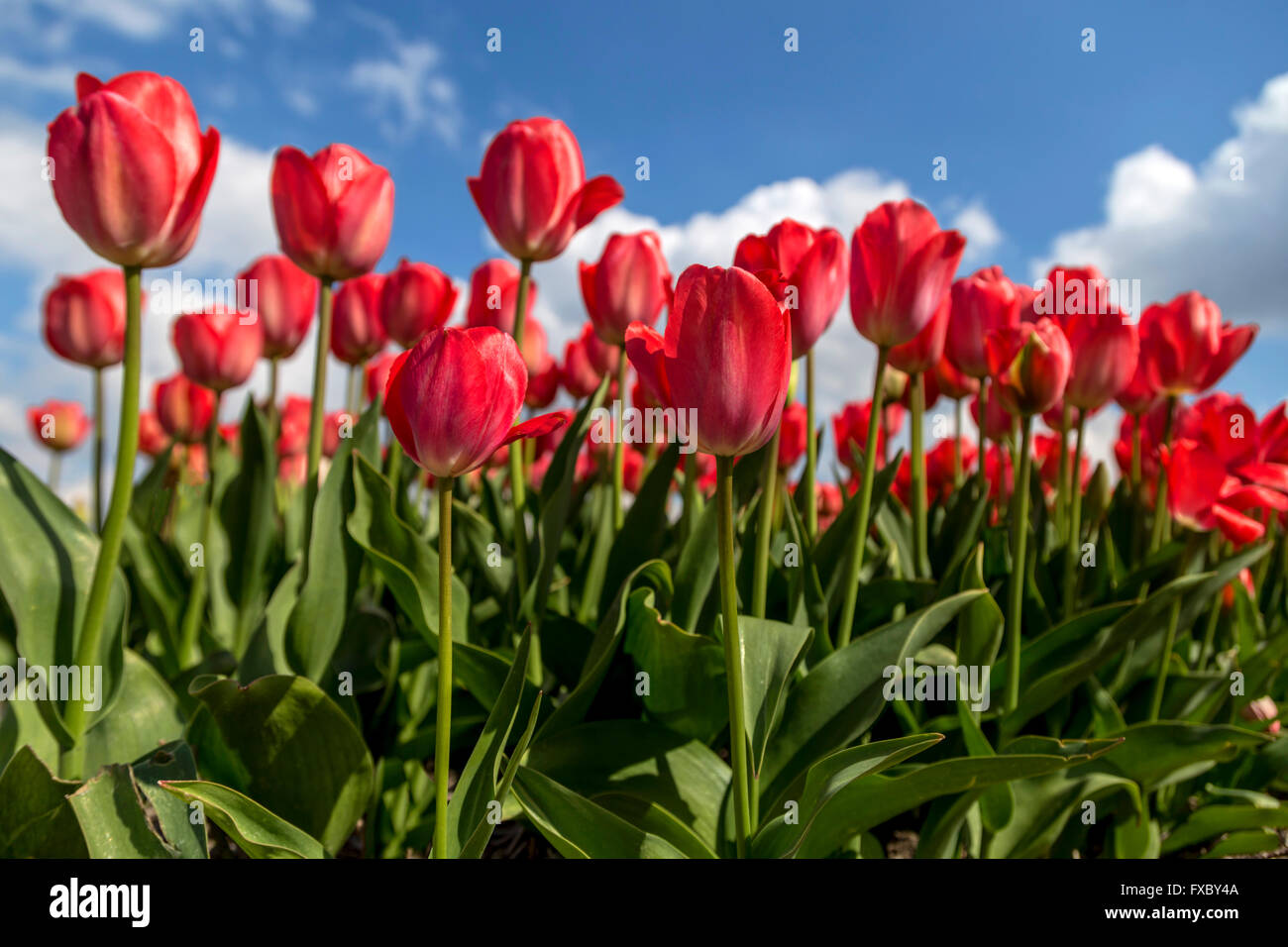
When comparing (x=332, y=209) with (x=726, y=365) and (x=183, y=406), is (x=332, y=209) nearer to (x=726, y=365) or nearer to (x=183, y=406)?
(x=726, y=365)

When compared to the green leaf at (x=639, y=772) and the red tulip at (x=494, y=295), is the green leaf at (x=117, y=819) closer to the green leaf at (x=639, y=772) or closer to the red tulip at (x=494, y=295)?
the green leaf at (x=639, y=772)

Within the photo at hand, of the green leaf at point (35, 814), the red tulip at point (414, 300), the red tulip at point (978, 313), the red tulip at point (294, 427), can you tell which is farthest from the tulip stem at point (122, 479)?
the red tulip at point (294, 427)

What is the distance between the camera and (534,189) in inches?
55.6

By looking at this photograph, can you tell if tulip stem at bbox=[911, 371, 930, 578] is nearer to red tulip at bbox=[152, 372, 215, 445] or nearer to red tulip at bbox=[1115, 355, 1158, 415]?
red tulip at bbox=[1115, 355, 1158, 415]

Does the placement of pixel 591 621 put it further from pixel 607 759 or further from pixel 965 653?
pixel 965 653

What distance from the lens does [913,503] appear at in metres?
1.72

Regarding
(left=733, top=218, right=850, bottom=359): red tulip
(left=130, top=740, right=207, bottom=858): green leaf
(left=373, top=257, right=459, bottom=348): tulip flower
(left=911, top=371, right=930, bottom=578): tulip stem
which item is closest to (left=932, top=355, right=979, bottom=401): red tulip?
(left=911, top=371, right=930, bottom=578): tulip stem

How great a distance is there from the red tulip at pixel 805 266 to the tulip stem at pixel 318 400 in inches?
26.4

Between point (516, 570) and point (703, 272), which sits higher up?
point (703, 272)

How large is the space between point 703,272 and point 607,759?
69cm

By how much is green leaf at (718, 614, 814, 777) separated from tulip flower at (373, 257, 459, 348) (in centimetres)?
97

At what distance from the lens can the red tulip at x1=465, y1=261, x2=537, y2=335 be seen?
1.88 m
